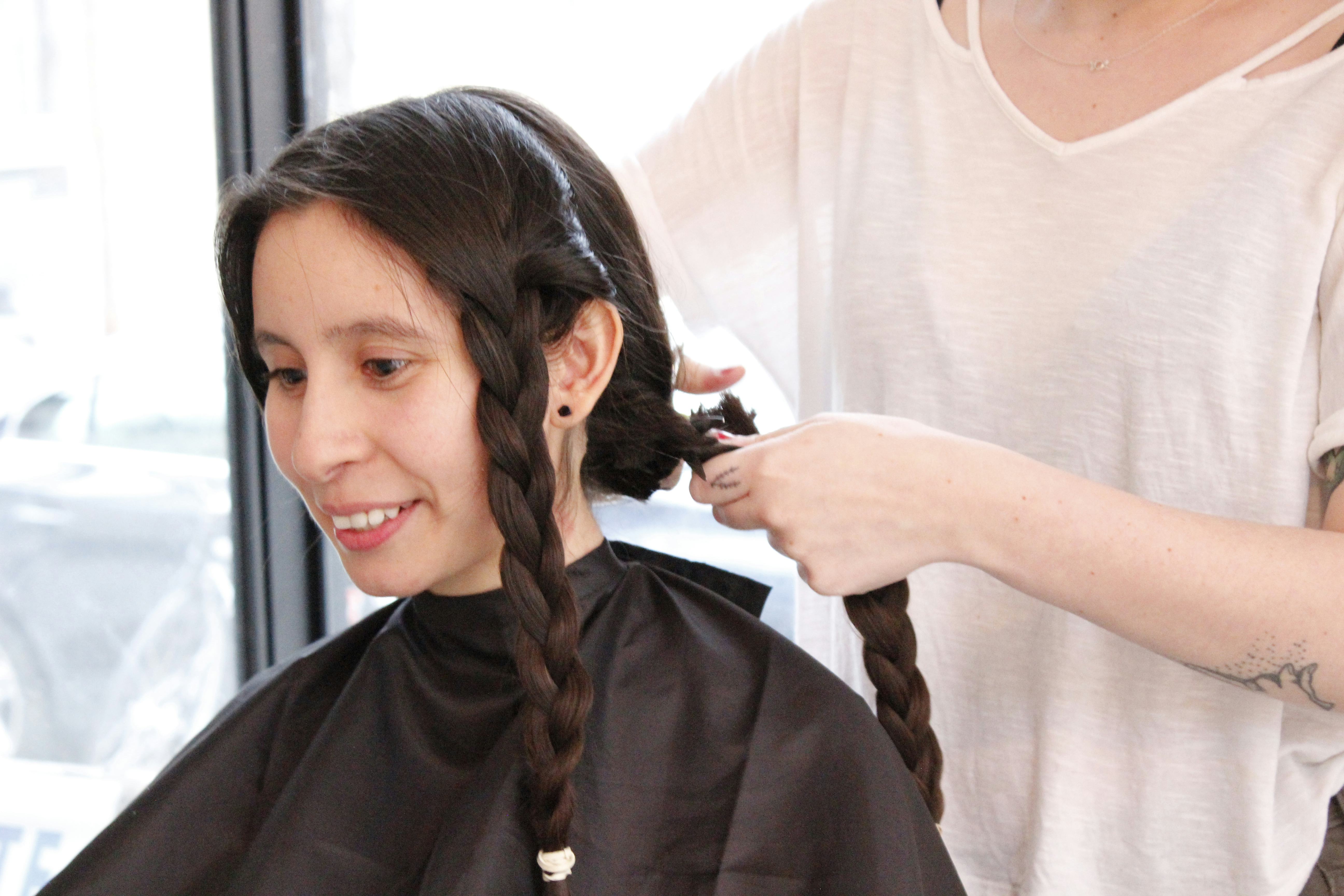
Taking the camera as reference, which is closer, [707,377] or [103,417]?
[707,377]

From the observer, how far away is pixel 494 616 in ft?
3.63

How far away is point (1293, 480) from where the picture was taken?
987 millimetres

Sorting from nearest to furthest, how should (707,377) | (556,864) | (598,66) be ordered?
(556,864) → (707,377) → (598,66)

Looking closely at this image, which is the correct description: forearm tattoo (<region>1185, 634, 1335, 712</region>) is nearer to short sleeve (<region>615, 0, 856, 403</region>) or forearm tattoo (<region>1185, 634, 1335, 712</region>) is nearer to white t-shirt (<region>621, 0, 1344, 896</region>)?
white t-shirt (<region>621, 0, 1344, 896</region>)

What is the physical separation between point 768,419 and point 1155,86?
35.8 inches

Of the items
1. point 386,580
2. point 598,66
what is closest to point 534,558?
point 386,580

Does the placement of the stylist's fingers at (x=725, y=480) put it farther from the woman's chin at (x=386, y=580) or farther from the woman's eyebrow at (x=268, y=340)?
the woman's eyebrow at (x=268, y=340)

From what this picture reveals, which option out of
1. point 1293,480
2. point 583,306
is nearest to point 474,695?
point 583,306

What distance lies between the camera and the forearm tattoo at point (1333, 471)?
92cm

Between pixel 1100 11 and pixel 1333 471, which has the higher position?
pixel 1100 11

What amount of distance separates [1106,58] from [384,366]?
2.64 ft

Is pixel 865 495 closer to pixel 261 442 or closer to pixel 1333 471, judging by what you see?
pixel 1333 471

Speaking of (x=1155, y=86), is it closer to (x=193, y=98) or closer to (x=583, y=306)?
(x=583, y=306)

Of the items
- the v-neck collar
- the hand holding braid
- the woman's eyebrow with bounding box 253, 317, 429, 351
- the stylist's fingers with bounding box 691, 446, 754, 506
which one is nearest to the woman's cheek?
the woman's eyebrow with bounding box 253, 317, 429, 351
